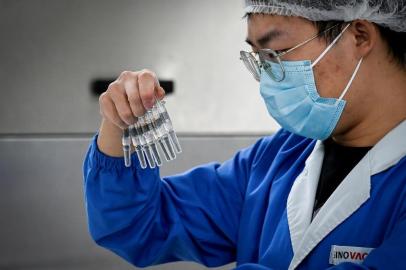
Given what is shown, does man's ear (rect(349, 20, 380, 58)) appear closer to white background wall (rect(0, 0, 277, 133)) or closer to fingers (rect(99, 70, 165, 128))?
fingers (rect(99, 70, 165, 128))

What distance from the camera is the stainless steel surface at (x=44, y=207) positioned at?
149cm

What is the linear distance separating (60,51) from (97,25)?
11cm

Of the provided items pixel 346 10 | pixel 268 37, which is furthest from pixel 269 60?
pixel 346 10

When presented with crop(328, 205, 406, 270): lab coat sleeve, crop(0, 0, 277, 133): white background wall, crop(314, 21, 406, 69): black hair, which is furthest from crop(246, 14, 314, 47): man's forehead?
crop(0, 0, 277, 133): white background wall

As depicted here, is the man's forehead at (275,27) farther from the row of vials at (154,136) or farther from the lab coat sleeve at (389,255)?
the lab coat sleeve at (389,255)

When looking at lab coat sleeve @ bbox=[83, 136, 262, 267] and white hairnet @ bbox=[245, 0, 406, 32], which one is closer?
white hairnet @ bbox=[245, 0, 406, 32]

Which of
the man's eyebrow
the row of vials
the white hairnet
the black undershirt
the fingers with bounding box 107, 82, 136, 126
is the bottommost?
the black undershirt

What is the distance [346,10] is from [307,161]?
30cm

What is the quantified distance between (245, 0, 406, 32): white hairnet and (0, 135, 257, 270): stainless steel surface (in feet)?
2.18

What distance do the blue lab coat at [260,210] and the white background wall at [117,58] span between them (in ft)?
1.09

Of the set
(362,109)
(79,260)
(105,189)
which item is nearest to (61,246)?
(79,260)

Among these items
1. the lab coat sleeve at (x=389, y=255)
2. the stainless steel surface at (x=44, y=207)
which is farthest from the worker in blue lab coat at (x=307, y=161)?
the stainless steel surface at (x=44, y=207)

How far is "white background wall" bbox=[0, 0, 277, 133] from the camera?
147 centimetres

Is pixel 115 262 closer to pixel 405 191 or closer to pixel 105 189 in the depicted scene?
pixel 105 189
